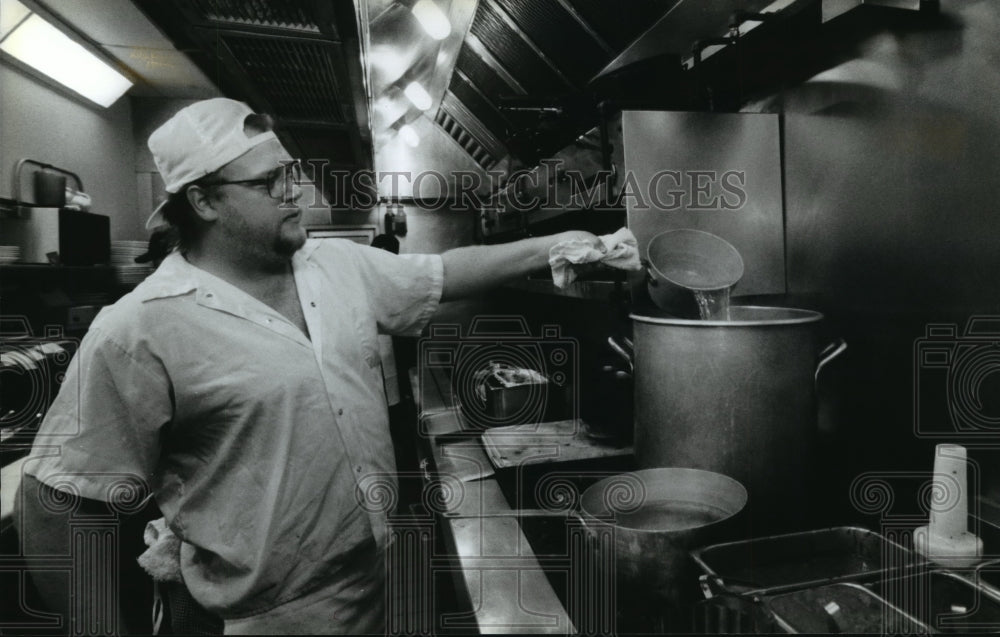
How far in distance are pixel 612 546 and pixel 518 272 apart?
30.4 inches

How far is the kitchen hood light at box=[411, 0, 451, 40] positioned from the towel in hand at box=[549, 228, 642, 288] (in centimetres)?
181

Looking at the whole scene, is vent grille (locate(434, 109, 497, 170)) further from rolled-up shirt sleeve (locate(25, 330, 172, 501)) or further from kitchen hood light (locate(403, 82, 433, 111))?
rolled-up shirt sleeve (locate(25, 330, 172, 501))

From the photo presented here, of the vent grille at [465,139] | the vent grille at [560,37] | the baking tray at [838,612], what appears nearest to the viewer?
the baking tray at [838,612]

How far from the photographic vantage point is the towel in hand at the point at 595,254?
1.41 meters

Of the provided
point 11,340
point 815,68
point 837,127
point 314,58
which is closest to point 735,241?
point 837,127

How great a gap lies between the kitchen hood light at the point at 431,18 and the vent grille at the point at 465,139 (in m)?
1.70

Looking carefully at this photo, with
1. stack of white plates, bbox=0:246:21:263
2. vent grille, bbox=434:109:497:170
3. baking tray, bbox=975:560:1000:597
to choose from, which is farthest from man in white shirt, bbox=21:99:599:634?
vent grille, bbox=434:109:497:170

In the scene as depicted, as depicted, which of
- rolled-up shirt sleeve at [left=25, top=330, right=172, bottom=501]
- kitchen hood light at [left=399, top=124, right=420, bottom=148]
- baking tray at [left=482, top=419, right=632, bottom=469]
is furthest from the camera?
kitchen hood light at [left=399, top=124, right=420, bottom=148]

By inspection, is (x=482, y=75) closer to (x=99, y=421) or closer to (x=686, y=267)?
(x=686, y=267)

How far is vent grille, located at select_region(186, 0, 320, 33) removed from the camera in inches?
57.1

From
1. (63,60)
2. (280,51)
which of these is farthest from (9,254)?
(280,51)

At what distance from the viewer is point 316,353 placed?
1313 millimetres

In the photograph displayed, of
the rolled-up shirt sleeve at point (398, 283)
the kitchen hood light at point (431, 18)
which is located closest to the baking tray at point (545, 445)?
the rolled-up shirt sleeve at point (398, 283)

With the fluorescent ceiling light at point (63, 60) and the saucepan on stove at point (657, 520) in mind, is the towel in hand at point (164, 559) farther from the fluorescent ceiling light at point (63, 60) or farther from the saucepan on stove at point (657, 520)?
the fluorescent ceiling light at point (63, 60)
